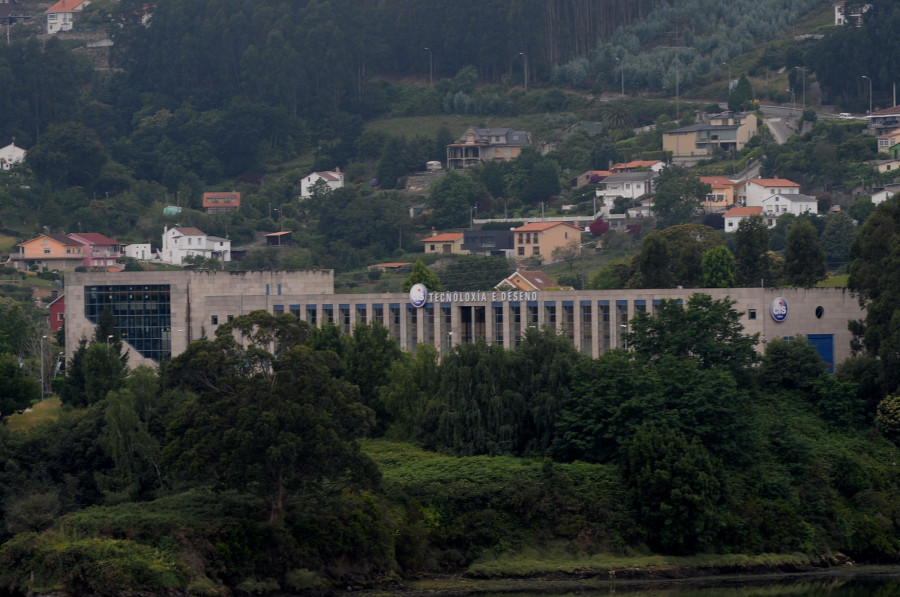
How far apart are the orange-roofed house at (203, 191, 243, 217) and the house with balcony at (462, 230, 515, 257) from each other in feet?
124

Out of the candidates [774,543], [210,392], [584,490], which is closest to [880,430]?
[774,543]

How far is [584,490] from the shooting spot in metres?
68.9

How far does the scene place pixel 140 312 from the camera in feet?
331

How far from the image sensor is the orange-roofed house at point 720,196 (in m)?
170

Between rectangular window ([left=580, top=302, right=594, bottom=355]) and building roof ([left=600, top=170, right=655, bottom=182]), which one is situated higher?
building roof ([left=600, top=170, right=655, bottom=182])

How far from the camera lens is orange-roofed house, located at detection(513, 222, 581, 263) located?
160 metres

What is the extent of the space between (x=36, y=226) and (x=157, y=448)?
367 feet

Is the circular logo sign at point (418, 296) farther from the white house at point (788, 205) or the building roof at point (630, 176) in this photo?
the building roof at point (630, 176)

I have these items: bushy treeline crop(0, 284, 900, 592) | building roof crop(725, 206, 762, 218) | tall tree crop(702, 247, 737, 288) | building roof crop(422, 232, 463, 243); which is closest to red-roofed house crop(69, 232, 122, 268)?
building roof crop(422, 232, 463, 243)

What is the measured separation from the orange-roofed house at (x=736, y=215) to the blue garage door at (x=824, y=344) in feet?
230

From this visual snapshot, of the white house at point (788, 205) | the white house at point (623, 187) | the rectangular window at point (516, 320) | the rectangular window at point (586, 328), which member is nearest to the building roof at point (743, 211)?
the white house at point (788, 205)

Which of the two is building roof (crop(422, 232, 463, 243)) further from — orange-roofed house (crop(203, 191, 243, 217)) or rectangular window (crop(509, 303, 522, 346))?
rectangular window (crop(509, 303, 522, 346))

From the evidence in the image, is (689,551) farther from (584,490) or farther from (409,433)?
(409,433)

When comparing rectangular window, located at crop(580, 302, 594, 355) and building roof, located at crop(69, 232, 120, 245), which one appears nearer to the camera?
rectangular window, located at crop(580, 302, 594, 355)
